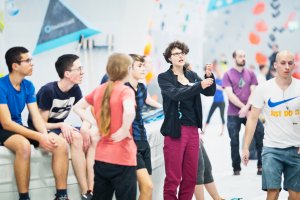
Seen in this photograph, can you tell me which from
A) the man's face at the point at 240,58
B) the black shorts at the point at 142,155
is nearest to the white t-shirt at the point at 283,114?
the black shorts at the point at 142,155

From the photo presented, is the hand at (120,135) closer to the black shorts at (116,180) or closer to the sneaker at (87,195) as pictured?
the black shorts at (116,180)

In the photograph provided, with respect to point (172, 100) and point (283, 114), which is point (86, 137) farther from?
point (283, 114)

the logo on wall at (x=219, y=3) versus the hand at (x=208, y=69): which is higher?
the logo on wall at (x=219, y=3)

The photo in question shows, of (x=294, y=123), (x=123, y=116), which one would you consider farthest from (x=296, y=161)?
(x=123, y=116)


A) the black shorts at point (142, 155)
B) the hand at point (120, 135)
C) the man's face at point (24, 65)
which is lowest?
the black shorts at point (142, 155)

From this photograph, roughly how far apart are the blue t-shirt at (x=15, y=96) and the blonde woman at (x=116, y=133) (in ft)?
3.33

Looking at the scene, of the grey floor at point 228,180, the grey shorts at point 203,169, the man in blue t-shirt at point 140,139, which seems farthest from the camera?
the grey floor at point 228,180

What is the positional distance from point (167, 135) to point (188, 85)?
42 cm

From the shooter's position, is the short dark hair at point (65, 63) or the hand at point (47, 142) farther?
the short dark hair at point (65, 63)

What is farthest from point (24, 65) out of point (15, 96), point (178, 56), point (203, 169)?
point (203, 169)

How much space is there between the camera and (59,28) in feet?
17.5

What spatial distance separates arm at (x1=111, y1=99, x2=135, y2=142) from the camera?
2.89 metres

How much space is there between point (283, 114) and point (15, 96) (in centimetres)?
206

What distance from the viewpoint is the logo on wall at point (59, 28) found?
528cm
